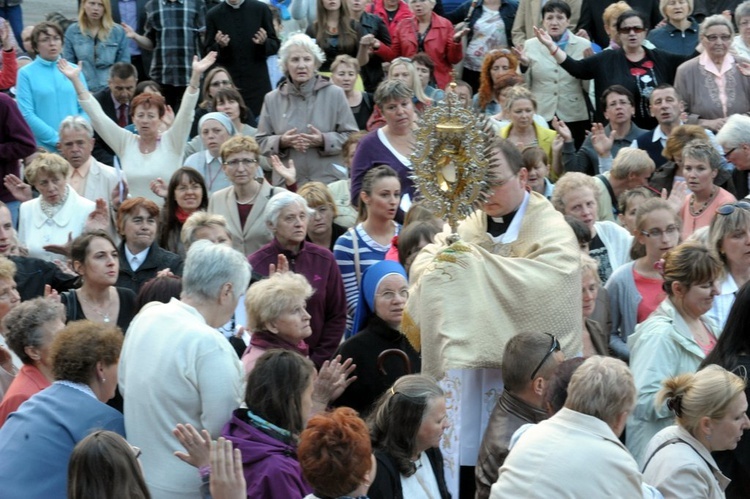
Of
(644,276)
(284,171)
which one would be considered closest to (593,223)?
(644,276)

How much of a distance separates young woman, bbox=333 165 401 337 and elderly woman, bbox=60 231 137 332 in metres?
1.48

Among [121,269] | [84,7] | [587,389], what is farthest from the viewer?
[84,7]

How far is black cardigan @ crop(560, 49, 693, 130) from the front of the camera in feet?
37.9

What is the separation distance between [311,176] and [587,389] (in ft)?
19.8

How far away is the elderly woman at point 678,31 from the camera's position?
41.5 feet

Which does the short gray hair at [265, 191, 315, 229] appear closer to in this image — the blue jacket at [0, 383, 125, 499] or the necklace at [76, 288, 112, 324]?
the necklace at [76, 288, 112, 324]

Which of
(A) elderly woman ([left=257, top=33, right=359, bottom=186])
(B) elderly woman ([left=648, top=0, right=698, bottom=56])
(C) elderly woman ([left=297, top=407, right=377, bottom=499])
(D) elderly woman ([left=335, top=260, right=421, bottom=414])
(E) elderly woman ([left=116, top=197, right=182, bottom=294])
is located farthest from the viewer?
(B) elderly woman ([left=648, top=0, right=698, bottom=56])

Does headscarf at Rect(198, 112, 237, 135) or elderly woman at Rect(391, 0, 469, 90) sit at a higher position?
elderly woman at Rect(391, 0, 469, 90)

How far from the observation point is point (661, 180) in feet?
31.1

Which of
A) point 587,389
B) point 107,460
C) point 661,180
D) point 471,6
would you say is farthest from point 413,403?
point 471,6

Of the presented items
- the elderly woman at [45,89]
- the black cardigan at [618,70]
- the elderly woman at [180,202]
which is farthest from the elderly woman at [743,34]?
the elderly woman at [45,89]

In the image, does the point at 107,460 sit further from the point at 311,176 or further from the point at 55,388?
the point at 311,176

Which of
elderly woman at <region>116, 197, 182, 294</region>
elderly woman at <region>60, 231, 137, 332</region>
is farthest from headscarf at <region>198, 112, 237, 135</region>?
elderly woman at <region>60, 231, 137, 332</region>

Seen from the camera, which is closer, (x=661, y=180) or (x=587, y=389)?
(x=587, y=389)
